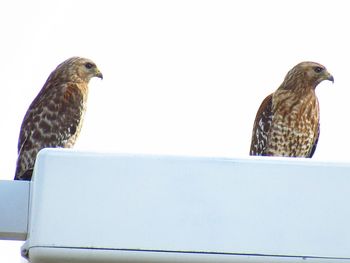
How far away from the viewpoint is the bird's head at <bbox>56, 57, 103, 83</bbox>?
9719 mm

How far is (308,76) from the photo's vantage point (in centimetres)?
1012

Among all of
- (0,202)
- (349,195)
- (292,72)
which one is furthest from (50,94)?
(349,195)

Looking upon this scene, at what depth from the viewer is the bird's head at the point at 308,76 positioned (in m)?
10.1

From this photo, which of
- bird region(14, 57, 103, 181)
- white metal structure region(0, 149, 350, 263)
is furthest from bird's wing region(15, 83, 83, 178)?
white metal structure region(0, 149, 350, 263)

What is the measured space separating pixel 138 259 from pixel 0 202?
717mm

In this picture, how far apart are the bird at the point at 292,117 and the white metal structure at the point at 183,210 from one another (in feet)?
18.7

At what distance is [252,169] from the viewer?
12.6ft

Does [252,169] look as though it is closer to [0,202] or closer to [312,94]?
[0,202]

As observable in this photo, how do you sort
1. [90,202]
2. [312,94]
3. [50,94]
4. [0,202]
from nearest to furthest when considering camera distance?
[90,202]
[0,202]
[50,94]
[312,94]

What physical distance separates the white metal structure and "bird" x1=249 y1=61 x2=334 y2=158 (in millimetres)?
5709

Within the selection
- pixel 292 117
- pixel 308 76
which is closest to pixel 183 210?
pixel 292 117

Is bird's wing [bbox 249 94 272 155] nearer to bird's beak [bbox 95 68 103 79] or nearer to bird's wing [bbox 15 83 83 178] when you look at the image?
bird's beak [bbox 95 68 103 79]

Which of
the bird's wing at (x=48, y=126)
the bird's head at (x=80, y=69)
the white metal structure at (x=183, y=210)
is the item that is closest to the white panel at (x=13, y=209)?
the white metal structure at (x=183, y=210)

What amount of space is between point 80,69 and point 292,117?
2002 mm
